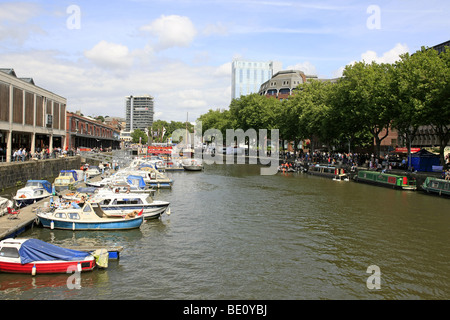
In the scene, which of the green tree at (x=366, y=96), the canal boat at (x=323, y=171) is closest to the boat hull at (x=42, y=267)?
the green tree at (x=366, y=96)

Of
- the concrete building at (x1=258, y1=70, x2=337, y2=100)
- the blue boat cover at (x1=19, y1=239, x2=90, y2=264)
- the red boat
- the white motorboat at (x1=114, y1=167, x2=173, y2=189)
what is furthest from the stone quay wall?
the concrete building at (x1=258, y1=70, x2=337, y2=100)

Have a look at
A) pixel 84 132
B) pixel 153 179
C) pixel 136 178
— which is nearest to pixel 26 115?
pixel 153 179

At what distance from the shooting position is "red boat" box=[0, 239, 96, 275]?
18.7 m

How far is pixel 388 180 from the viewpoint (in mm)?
53938

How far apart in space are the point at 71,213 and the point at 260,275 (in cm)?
1588

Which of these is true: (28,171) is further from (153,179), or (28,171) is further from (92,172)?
(153,179)

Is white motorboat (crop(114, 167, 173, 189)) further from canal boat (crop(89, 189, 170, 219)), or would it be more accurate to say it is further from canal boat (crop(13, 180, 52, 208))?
canal boat (crop(89, 189, 170, 219))

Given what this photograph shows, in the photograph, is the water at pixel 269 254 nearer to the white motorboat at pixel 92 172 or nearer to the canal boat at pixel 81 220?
the canal boat at pixel 81 220

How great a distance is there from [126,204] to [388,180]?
132 feet

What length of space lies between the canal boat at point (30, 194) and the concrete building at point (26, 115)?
13.4 m

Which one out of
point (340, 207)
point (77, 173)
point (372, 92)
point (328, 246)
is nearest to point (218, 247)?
point (328, 246)

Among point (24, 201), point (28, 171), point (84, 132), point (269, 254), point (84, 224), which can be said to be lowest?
point (269, 254)
